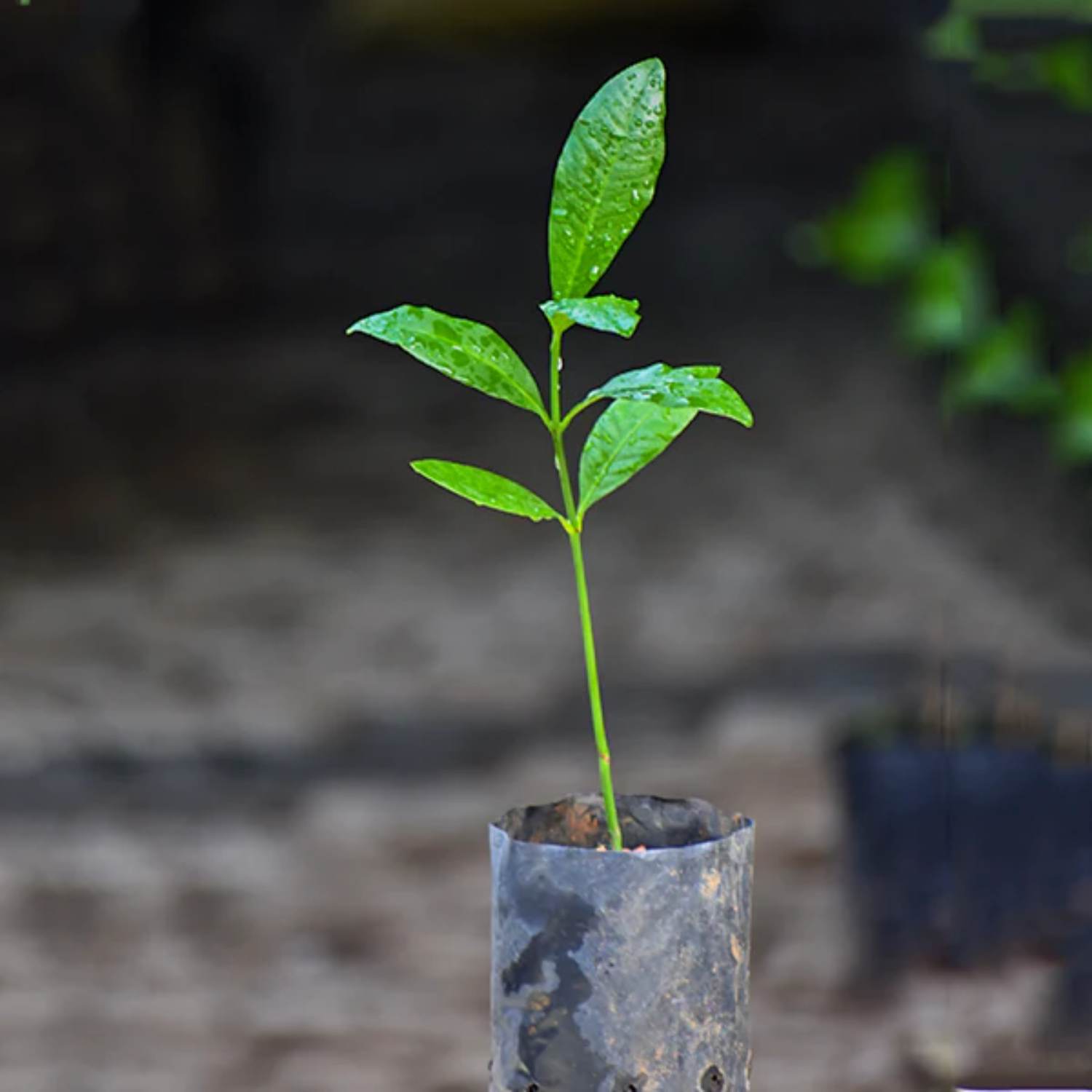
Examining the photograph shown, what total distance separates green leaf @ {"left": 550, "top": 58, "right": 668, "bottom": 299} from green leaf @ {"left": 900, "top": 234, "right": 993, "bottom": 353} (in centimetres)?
88

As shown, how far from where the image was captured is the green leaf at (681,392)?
564mm

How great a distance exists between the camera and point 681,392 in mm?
568

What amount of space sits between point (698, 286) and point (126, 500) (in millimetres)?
692

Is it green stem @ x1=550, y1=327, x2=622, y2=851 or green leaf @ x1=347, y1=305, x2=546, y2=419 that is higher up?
green leaf @ x1=347, y1=305, x2=546, y2=419

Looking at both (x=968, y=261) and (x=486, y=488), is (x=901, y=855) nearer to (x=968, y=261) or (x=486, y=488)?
(x=968, y=261)

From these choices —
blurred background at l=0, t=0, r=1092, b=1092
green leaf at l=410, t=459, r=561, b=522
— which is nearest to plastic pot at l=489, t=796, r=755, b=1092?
green leaf at l=410, t=459, r=561, b=522

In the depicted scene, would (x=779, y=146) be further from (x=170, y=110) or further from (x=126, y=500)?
(x=126, y=500)

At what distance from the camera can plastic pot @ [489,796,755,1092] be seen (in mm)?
581

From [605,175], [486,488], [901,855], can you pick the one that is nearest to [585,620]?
[486,488]

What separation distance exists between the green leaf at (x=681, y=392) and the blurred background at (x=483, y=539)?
90 cm

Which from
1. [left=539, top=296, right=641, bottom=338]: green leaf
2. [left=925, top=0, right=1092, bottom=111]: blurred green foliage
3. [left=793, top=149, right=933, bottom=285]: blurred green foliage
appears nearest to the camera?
[left=539, top=296, right=641, bottom=338]: green leaf

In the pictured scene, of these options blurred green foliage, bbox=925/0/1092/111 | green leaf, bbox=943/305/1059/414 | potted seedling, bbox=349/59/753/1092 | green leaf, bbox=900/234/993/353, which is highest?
blurred green foliage, bbox=925/0/1092/111

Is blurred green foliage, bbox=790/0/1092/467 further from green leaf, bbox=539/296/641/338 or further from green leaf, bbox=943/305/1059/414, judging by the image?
green leaf, bbox=539/296/641/338

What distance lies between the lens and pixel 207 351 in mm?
1538
